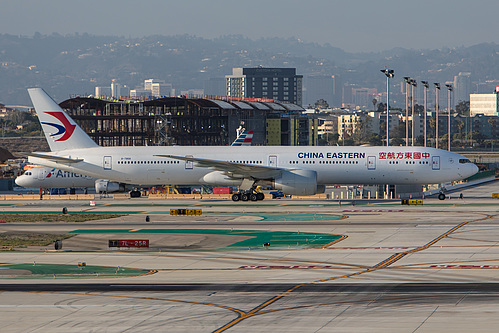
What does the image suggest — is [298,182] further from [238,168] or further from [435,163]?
[435,163]

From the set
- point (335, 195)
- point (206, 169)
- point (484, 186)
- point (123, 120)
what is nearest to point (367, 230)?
point (206, 169)

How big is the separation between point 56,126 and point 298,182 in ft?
86.4

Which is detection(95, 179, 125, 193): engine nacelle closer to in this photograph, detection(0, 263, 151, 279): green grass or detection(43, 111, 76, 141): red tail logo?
detection(43, 111, 76, 141): red tail logo

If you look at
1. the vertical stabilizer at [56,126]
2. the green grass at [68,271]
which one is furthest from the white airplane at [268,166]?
the green grass at [68,271]

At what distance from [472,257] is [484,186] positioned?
76.6 m

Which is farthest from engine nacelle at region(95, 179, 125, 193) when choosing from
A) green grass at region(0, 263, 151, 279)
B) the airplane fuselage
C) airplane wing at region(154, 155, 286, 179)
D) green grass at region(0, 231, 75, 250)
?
green grass at region(0, 263, 151, 279)

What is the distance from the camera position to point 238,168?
70.4 m

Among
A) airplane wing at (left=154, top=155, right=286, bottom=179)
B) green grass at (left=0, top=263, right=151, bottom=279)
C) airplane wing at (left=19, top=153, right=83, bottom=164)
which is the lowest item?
green grass at (left=0, top=263, right=151, bottom=279)

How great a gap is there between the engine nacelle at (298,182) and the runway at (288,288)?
18.3 metres

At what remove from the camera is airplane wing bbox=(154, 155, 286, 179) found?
228ft

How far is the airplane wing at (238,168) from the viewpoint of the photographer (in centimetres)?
6944

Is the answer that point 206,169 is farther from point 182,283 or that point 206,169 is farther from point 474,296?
point 474,296

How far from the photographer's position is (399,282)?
3078 centimetres

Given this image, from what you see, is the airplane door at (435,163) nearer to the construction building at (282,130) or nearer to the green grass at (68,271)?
the green grass at (68,271)
